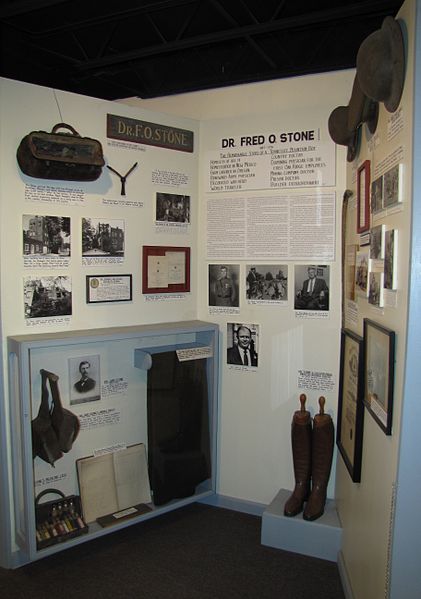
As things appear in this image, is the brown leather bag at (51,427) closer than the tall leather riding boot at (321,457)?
Yes

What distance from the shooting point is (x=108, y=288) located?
9.31 feet

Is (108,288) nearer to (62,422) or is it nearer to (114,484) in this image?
(62,422)

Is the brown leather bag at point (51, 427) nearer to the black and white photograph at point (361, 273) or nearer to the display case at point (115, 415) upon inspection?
the display case at point (115, 415)

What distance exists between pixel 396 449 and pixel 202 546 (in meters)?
1.58

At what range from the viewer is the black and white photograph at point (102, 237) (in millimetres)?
2736

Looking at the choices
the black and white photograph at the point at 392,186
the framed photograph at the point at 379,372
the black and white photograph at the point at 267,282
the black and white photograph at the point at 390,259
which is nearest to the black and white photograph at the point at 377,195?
the black and white photograph at the point at 392,186

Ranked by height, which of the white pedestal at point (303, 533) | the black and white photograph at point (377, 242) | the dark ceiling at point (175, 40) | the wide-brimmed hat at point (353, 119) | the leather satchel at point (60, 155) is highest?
the dark ceiling at point (175, 40)

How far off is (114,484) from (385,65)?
2.46 m

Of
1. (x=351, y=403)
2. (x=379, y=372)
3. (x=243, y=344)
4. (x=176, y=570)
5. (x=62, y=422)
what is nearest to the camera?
(x=379, y=372)

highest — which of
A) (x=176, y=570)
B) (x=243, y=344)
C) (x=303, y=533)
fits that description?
(x=243, y=344)

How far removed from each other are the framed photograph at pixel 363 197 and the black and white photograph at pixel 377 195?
92 mm

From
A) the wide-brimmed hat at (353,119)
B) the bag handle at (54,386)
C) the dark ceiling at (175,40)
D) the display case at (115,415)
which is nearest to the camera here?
the wide-brimmed hat at (353,119)

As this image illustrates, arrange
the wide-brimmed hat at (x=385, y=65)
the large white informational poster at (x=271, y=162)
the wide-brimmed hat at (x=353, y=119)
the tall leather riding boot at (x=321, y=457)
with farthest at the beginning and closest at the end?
1. the large white informational poster at (x=271, y=162)
2. the tall leather riding boot at (x=321, y=457)
3. the wide-brimmed hat at (x=353, y=119)
4. the wide-brimmed hat at (x=385, y=65)

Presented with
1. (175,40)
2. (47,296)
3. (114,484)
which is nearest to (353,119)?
(47,296)
